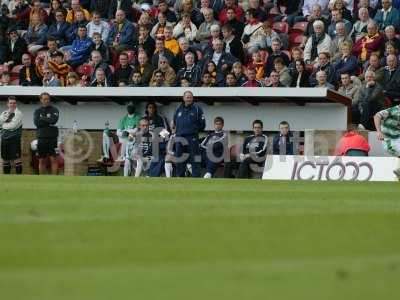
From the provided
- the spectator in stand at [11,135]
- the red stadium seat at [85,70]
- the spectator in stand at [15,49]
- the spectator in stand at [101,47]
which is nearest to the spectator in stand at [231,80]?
→ the spectator in stand at [101,47]

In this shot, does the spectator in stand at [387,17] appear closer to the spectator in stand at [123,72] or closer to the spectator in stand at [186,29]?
the spectator in stand at [186,29]

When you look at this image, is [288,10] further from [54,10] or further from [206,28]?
[54,10]

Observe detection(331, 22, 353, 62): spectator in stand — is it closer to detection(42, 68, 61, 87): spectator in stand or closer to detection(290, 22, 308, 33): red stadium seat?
detection(290, 22, 308, 33): red stadium seat

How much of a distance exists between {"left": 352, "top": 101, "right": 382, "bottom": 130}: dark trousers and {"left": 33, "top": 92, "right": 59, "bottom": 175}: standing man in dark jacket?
5884 millimetres

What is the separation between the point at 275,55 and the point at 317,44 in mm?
903

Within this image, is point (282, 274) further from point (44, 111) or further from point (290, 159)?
point (44, 111)

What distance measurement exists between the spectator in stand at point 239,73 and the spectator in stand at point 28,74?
4602 mm

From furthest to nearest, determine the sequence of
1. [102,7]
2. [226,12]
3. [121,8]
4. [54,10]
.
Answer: [54,10] → [102,7] → [121,8] → [226,12]

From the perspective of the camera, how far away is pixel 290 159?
66.4 feet

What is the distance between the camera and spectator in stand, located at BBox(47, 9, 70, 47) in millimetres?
25516

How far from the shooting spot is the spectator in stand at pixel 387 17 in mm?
22188

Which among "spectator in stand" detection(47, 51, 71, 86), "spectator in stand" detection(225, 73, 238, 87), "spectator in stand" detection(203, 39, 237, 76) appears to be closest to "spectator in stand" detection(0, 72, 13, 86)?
"spectator in stand" detection(47, 51, 71, 86)

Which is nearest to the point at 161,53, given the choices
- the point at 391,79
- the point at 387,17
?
the point at 387,17

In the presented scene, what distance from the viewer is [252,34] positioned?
76.0ft
